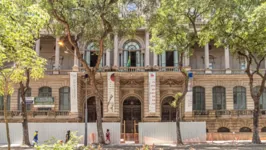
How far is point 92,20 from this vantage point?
76.6ft

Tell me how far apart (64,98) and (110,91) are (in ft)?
18.8

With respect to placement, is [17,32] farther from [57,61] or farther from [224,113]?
[224,113]

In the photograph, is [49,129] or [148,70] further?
[148,70]

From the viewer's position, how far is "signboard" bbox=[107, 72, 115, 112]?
114 ft

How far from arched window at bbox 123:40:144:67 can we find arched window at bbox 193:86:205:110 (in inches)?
289

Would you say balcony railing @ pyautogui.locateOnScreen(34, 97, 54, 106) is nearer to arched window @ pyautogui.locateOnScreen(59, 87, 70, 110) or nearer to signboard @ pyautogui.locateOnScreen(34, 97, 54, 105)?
signboard @ pyautogui.locateOnScreen(34, 97, 54, 105)

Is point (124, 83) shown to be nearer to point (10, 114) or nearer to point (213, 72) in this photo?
point (213, 72)

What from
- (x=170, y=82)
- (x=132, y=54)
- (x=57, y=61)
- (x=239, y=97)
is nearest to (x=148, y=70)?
(x=170, y=82)

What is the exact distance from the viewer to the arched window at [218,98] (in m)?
36.5

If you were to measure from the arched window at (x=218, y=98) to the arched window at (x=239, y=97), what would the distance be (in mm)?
1333

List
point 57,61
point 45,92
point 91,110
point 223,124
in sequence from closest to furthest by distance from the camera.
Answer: point 223,124 < point 45,92 < point 57,61 < point 91,110

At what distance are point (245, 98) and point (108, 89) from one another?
15.3 meters

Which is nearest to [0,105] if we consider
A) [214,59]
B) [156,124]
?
[156,124]

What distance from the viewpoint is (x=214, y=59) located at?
40.1m
